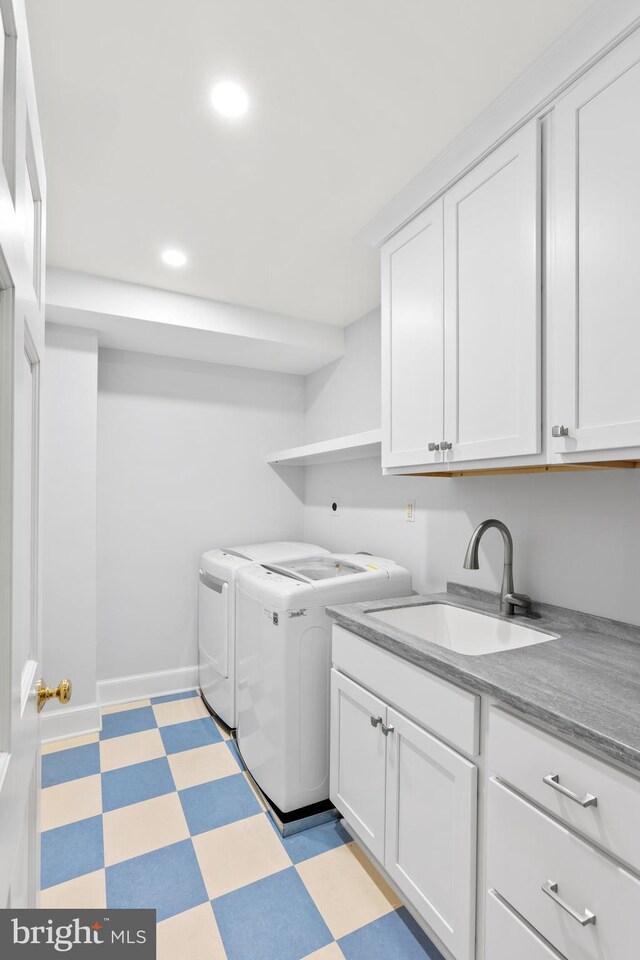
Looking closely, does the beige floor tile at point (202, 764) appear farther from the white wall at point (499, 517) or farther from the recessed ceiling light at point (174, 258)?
the recessed ceiling light at point (174, 258)

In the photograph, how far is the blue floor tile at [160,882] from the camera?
1.49 metres

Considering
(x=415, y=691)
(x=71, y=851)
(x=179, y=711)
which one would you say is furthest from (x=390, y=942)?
(x=179, y=711)

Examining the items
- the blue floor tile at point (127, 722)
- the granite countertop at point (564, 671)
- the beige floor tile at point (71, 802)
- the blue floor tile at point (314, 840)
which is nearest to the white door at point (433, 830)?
the granite countertop at point (564, 671)

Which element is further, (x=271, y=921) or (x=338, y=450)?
(x=338, y=450)

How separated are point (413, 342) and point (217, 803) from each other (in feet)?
6.62

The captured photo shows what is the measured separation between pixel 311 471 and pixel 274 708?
182 cm

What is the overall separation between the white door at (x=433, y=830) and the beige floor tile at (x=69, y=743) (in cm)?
174

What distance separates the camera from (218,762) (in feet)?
7.42

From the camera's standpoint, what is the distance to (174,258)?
2205 mm

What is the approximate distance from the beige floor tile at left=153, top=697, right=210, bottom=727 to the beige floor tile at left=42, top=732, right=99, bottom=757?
337 millimetres

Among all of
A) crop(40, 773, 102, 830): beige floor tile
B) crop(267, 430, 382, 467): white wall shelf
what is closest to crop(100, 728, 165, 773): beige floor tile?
crop(40, 773, 102, 830): beige floor tile

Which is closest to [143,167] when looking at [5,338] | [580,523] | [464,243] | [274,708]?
[464,243]

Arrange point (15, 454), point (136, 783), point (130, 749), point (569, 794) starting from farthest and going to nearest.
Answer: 1. point (130, 749)
2. point (136, 783)
3. point (569, 794)
4. point (15, 454)

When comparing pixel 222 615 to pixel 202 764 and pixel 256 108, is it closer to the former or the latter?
pixel 202 764
